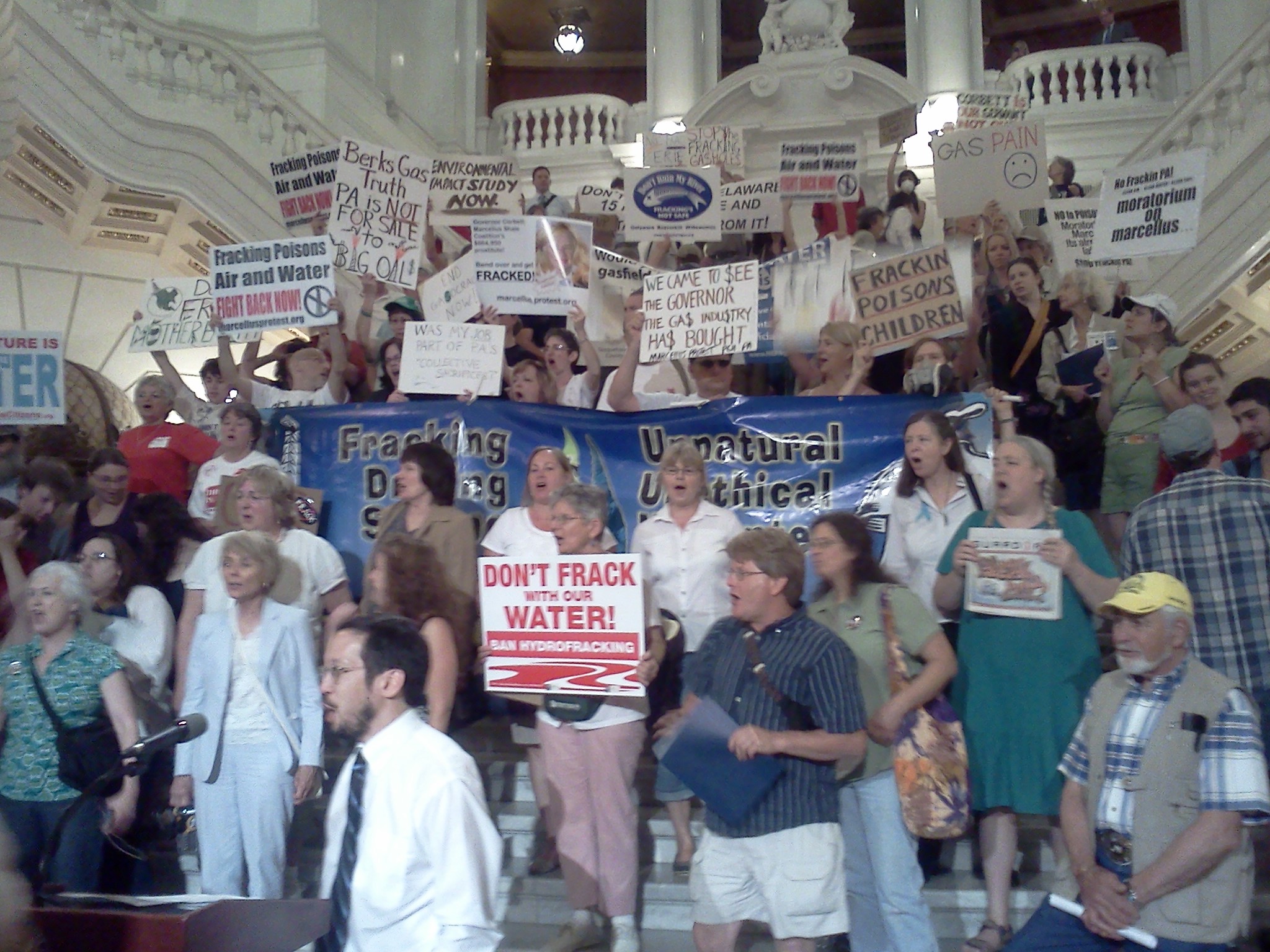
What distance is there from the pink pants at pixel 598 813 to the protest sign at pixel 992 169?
5.50m

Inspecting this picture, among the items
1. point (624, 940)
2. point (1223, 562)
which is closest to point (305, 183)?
point (624, 940)

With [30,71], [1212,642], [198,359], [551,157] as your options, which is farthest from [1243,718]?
[551,157]

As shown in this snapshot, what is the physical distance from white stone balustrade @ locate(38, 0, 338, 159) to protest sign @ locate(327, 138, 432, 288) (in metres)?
4.30

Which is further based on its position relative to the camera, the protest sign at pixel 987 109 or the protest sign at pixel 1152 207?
the protest sign at pixel 987 109

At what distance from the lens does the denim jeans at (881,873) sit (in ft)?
13.9

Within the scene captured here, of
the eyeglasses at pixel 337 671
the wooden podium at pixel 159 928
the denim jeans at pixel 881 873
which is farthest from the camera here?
the denim jeans at pixel 881 873

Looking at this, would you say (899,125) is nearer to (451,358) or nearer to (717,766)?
(451,358)

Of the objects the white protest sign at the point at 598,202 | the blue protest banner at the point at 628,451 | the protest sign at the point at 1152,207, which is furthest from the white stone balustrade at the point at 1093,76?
the blue protest banner at the point at 628,451

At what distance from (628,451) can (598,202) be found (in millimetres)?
4529

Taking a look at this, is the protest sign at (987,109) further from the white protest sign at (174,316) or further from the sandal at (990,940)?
the sandal at (990,940)

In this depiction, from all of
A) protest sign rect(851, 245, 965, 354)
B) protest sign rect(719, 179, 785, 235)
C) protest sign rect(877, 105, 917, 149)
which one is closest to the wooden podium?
protest sign rect(851, 245, 965, 354)

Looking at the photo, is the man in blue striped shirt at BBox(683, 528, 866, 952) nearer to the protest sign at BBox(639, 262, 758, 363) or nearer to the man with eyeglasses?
the man with eyeglasses

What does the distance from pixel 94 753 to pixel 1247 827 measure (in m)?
3.75

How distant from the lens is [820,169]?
9555 millimetres
